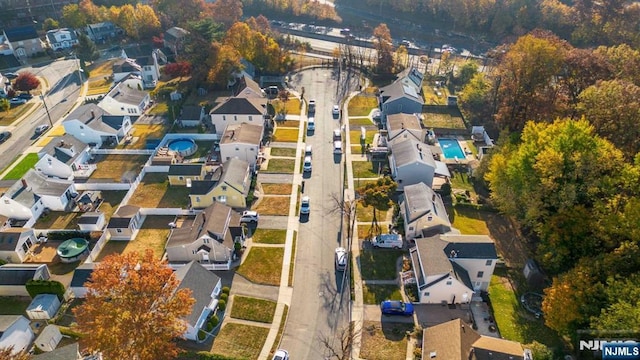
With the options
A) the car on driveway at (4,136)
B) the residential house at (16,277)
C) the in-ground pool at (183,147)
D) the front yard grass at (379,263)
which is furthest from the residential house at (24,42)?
the front yard grass at (379,263)

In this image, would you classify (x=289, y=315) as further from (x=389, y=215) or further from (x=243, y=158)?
(x=243, y=158)

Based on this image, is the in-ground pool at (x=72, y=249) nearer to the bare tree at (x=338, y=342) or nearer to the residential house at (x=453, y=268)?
the bare tree at (x=338, y=342)

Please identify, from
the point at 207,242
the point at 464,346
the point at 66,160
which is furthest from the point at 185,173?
the point at 464,346

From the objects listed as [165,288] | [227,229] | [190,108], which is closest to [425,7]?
[190,108]

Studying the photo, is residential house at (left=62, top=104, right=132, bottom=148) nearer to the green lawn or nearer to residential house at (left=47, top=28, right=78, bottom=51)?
the green lawn

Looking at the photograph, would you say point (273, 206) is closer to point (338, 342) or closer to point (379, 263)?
point (379, 263)

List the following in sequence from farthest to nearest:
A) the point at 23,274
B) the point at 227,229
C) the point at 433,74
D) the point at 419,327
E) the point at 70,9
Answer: the point at 70,9, the point at 433,74, the point at 227,229, the point at 23,274, the point at 419,327
